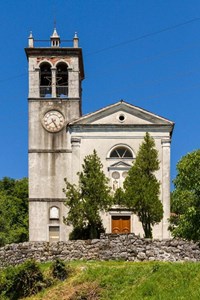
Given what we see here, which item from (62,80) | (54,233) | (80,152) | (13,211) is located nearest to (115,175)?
(80,152)

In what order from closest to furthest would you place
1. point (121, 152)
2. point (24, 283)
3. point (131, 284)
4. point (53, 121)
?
point (131, 284) < point (24, 283) < point (121, 152) < point (53, 121)

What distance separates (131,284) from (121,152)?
2194cm

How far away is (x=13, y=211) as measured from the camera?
210 ft

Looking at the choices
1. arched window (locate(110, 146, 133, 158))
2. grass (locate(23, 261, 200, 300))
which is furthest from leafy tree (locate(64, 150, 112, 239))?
grass (locate(23, 261, 200, 300))

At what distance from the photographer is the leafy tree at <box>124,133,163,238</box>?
135 feet

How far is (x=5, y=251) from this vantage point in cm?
3425

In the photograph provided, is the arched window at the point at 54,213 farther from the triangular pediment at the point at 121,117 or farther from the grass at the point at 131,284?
the grass at the point at 131,284

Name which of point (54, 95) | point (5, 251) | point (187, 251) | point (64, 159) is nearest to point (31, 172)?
point (64, 159)

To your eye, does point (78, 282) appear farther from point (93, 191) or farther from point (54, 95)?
point (54, 95)

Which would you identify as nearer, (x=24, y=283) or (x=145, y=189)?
(x=24, y=283)

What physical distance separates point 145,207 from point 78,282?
585 inches

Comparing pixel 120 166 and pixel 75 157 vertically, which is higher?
pixel 75 157

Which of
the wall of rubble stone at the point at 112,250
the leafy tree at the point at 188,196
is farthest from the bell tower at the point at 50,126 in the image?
the wall of rubble stone at the point at 112,250

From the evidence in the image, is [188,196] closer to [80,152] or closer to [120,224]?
[120,224]
